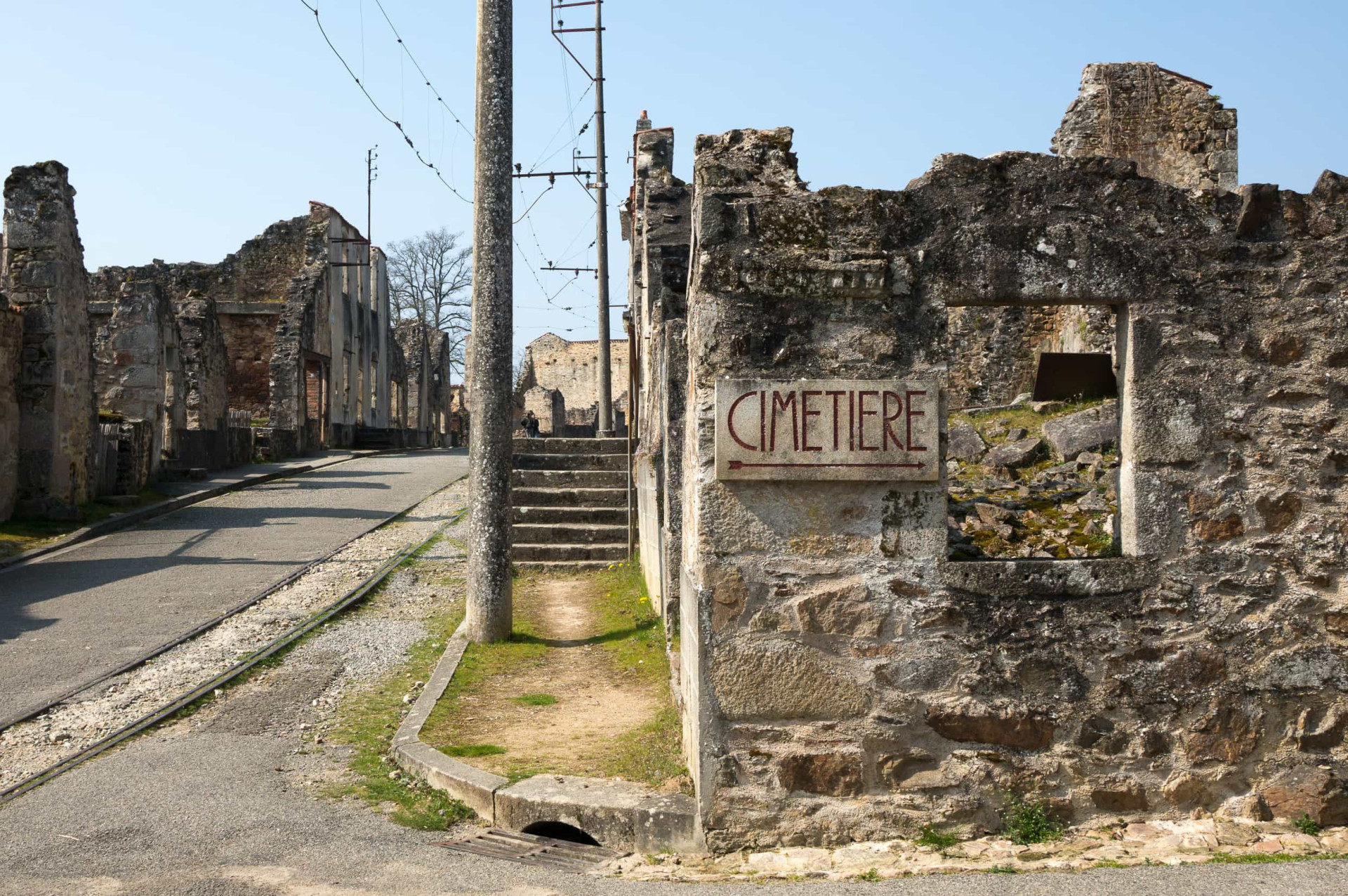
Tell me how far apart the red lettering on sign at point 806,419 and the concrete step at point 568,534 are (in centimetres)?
803

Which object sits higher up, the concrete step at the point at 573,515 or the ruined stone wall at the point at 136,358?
the ruined stone wall at the point at 136,358

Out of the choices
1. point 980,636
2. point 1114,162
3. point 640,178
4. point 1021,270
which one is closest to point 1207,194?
point 1114,162

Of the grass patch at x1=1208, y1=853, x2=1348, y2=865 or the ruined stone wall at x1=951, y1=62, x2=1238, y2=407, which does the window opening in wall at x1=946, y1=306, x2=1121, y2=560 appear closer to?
the grass patch at x1=1208, y1=853, x2=1348, y2=865

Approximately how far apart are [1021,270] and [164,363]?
18594 millimetres

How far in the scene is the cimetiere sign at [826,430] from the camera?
4762mm

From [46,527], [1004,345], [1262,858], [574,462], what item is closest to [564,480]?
[574,462]

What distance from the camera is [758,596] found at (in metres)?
4.79

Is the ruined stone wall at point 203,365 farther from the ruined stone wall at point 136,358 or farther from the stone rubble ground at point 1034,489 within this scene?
the stone rubble ground at point 1034,489

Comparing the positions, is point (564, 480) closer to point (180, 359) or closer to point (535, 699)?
point (535, 699)

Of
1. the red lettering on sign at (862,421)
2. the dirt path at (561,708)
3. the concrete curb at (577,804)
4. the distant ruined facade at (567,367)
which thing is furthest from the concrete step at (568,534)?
the distant ruined facade at (567,367)

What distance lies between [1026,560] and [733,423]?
1.29 metres

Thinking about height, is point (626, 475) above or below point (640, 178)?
below

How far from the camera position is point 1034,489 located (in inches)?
348

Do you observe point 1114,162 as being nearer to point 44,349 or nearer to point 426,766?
point 426,766
